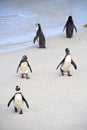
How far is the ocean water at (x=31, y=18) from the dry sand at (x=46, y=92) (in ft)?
5.47

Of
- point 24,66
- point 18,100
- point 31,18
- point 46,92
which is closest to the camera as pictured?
point 18,100

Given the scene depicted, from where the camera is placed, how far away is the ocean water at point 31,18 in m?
14.7

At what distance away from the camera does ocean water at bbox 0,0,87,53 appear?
14712 mm

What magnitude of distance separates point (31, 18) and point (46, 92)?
32.0 ft

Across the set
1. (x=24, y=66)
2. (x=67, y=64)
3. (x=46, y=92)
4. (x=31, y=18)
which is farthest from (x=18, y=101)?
(x=31, y=18)

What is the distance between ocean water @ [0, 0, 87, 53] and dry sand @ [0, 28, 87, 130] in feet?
5.47

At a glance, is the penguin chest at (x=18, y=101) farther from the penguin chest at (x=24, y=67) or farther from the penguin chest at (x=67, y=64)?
the penguin chest at (x=67, y=64)

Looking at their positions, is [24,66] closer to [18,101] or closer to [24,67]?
[24,67]

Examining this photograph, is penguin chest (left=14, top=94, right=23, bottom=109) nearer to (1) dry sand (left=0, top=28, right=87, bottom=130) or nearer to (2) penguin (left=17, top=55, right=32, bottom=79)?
(1) dry sand (left=0, top=28, right=87, bottom=130)

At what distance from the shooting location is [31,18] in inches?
730

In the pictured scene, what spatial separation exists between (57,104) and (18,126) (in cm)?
104

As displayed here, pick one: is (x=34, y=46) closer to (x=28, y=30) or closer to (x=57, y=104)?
(x=28, y=30)

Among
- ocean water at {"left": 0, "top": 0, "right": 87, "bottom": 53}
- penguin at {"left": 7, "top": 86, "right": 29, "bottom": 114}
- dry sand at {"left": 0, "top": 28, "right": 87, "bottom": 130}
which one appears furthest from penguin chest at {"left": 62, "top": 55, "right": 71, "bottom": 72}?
ocean water at {"left": 0, "top": 0, "right": 87, "bottom": 53}

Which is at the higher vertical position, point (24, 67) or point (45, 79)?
point (24, 67)
